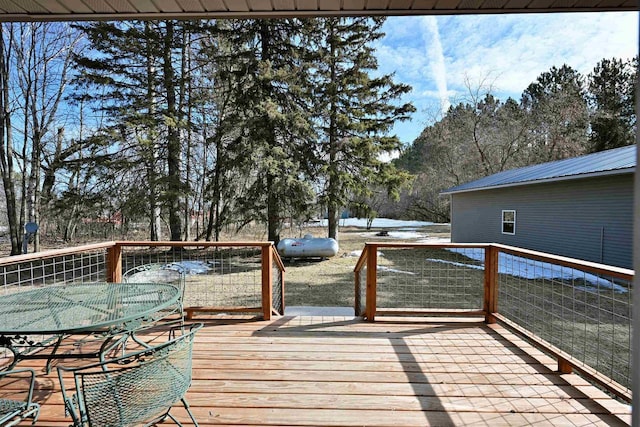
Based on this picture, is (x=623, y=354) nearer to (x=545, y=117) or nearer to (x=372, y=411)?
(x=372, y=411)

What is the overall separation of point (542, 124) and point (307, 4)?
69.8ft

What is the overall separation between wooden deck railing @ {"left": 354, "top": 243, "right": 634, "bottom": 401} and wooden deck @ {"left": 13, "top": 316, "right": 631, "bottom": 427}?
0.25 m

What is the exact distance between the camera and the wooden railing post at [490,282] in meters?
3.58

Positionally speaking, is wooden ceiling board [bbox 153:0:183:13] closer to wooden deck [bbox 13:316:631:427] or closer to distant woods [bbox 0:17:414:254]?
wooden deck [bbox 13:316:631:427]

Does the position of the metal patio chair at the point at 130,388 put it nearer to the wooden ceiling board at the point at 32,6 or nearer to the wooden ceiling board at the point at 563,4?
the wooden ceiling board at the point at 32,6

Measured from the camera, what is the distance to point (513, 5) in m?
2.12

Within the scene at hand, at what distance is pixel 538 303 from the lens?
648 centimetres

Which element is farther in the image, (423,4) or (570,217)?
(570,217)

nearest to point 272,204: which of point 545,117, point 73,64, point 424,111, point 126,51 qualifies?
point 126,51

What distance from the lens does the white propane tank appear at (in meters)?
11.0

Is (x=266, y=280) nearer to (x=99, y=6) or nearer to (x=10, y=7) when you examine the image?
(x=99, y=6)

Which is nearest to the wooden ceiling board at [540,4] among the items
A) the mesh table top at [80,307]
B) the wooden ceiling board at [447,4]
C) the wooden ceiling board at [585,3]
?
the wooden ceiling board at [585,3]

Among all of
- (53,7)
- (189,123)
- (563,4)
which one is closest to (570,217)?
(563,4)

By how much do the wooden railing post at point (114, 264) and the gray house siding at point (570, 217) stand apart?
32.1 feet
